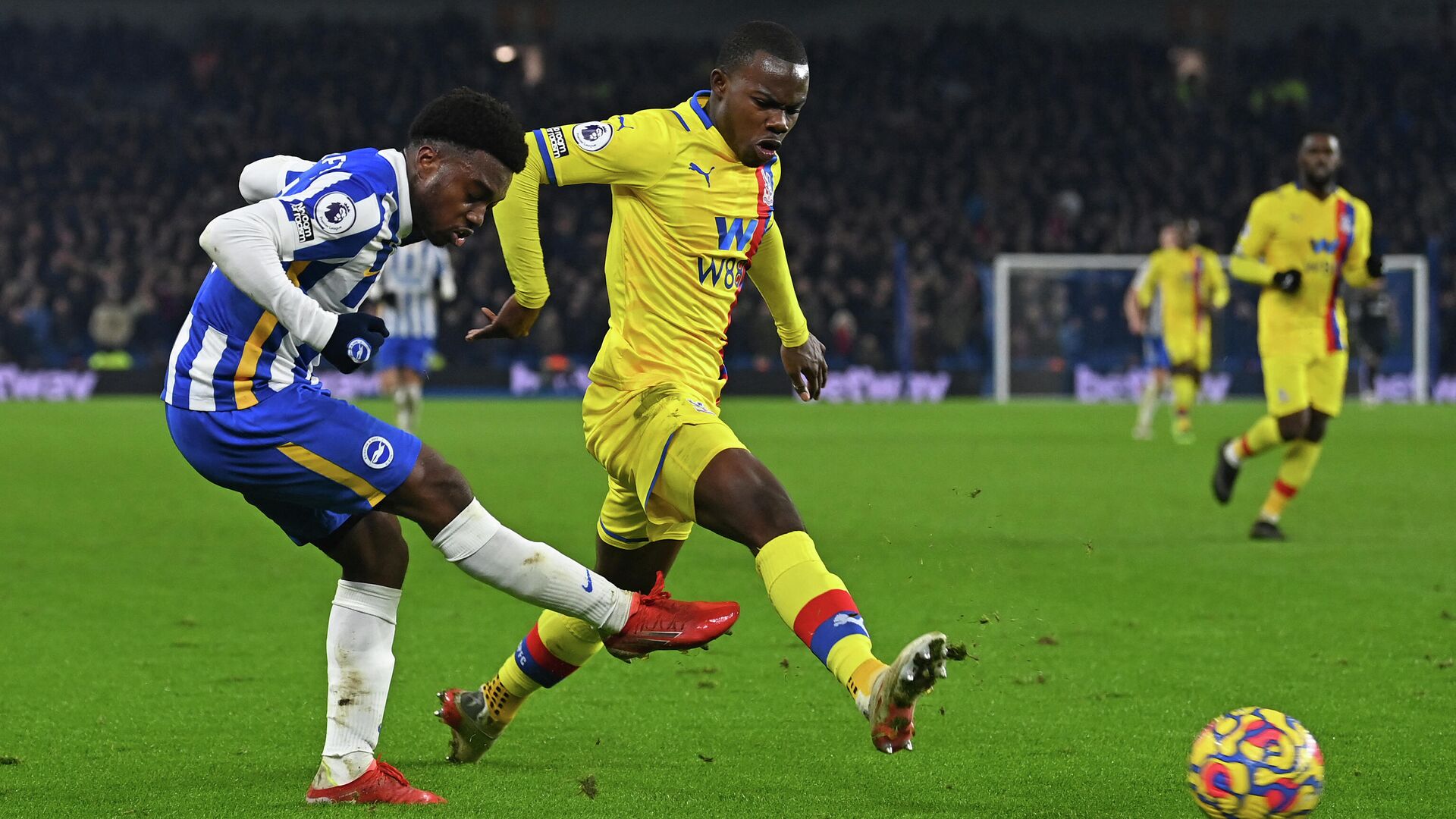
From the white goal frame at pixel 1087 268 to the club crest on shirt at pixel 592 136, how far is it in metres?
21.8

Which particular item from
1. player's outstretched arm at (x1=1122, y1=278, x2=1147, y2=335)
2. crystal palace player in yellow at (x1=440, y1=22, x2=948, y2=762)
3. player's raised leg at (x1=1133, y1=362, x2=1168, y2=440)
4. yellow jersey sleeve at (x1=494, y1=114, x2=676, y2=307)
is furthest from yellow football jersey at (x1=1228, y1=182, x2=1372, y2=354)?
player's outstretched arm at (x1=1122, y1=278, x2=1147, y2=335)

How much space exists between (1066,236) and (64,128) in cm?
1926

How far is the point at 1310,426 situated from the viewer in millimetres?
9453

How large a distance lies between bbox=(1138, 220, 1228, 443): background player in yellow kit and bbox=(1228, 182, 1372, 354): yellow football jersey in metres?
8.65

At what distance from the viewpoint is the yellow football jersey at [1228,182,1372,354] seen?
9492 mm

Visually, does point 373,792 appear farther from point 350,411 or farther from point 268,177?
point 268,177

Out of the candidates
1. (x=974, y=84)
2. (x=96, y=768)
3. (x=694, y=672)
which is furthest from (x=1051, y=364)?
(x=96, y=768)

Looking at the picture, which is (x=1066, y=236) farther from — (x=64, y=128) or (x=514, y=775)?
(x=514, y=775)

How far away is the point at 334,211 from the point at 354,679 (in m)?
1.10

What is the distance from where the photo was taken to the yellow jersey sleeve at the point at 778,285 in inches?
185

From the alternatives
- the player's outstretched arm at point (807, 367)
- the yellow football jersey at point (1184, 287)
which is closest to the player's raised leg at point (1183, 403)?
the yellow football jersey at point (1184, 287)

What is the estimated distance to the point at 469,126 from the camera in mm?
3746

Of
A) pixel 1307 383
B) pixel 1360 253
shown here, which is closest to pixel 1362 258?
pixel 1360 253

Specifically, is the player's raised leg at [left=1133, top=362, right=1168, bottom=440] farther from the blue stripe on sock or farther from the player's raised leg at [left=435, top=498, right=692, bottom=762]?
the blue stripe on sock
